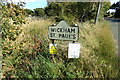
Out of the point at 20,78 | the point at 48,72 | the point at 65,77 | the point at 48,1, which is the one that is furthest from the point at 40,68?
the point at 48,1

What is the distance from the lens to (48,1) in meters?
6.88

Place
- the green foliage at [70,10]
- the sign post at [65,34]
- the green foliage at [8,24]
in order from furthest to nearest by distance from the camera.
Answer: the green foliage at [70,10] < the sign post at [65,34] < the green foliage at [8,24]

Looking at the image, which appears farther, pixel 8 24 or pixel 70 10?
pixel 70 10

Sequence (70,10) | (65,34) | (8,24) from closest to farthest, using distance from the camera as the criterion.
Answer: (8,24), (65,34), (70,10)

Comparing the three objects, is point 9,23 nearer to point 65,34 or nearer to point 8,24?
point 8,24

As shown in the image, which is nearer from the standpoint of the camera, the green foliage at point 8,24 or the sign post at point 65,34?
the green foliage at point 8,24

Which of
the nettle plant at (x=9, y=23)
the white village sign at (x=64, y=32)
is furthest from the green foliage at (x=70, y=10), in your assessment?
the nettle plant at (x=9, y=23)

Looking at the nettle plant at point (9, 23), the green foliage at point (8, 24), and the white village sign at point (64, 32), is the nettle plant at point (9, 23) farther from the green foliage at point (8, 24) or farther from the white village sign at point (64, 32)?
the white village sign at point (64, 32)

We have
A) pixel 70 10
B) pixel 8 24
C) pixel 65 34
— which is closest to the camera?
pixel 8 24

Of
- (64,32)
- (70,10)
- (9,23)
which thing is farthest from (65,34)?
(70,10)

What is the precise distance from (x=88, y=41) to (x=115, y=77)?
1727 mm

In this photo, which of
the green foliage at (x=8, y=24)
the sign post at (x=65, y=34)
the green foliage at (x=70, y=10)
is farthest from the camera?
the green foliage at (x=70, y=10)

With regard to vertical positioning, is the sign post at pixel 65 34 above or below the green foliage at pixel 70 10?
below

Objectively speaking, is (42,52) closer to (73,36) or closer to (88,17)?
(73,36)
